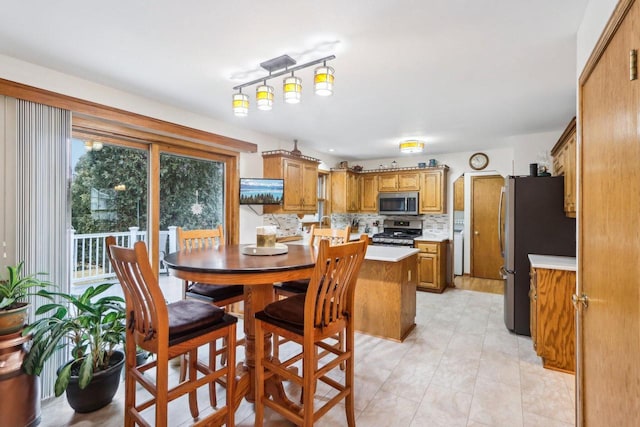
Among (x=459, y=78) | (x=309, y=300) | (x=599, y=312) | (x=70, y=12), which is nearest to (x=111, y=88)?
(x=70, y=12)

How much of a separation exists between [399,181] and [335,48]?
3999 mm

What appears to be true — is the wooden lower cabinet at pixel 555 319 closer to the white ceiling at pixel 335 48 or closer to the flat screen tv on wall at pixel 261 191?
the white ceiling at pixel 335 48

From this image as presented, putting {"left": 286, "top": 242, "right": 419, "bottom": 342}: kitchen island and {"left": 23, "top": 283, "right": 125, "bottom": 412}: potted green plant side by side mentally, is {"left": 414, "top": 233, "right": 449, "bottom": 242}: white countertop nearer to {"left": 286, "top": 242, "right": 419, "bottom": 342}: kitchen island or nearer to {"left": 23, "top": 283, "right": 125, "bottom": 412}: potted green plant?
{"left": 286, "top": 242, "right": 419, "bottom": 342}: kitchen island

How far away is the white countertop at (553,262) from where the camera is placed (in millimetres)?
2506

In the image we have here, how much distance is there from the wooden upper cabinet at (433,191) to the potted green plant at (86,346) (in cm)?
475

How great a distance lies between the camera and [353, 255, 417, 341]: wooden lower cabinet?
9.82 ft

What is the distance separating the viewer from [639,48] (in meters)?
0.90

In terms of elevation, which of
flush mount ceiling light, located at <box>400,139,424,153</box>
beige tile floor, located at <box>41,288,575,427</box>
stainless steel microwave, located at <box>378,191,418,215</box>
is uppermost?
flush mount ceiling light, located at <box>400,139,424,153</box>

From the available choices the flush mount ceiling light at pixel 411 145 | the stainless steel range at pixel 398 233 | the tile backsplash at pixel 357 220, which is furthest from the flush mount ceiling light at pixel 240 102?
the stainless steel range at pixel 398 233

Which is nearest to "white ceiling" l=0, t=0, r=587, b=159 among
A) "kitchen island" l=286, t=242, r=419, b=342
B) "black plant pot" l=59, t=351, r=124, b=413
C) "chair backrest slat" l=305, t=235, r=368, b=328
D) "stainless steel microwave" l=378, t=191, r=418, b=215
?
"chair backrest slat" l=305, t=235, r=368, b=328

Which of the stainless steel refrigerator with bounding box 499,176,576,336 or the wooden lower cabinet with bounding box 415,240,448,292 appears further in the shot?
the wooden lower cabinet with bounding box 415,240,448,292

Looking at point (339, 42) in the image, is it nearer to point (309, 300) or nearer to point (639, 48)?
point (639, 48)

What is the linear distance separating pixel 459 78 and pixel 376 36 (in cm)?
97

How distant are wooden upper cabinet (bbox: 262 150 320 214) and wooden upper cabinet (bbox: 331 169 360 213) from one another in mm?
979
